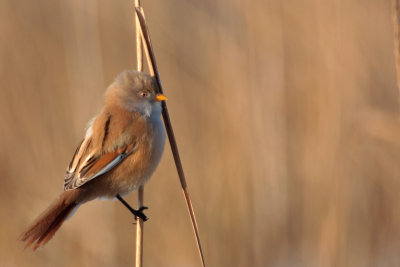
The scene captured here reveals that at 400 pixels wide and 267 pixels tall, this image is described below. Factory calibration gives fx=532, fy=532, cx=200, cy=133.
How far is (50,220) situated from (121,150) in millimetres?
440

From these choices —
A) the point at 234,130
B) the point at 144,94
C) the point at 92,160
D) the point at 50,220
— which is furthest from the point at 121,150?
the point at 234,130

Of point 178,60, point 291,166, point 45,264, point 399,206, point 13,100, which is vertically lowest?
point 45,264

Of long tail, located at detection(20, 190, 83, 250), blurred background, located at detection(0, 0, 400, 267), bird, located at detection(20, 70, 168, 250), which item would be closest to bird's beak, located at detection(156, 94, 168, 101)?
bird, located at detection(20, 70, 168, 250)

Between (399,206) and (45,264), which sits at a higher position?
(399,206)

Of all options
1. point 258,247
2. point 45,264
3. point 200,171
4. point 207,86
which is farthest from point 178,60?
point 45,264

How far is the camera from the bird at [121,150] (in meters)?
2.42

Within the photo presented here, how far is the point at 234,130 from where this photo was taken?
3.64m

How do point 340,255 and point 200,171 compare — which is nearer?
point 340,255

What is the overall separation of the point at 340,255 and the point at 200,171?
1106 mm

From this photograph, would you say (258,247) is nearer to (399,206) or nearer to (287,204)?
(287,204)

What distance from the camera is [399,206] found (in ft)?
11.9

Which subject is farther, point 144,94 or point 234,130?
point 234,130

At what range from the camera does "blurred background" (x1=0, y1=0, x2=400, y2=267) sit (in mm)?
3396

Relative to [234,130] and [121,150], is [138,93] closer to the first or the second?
[121,150]
